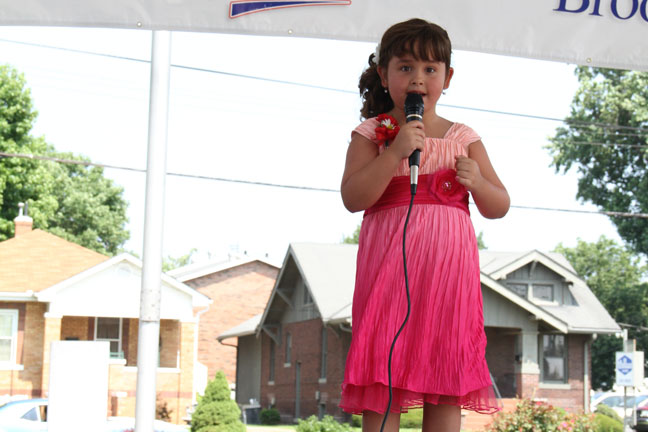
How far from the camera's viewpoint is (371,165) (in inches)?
103

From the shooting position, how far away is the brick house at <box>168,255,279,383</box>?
171ft

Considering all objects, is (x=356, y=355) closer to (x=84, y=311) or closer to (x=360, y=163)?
(x=360, y=163)

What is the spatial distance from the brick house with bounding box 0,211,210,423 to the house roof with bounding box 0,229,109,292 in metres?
0.03

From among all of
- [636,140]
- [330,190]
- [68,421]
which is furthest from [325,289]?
[68,421]

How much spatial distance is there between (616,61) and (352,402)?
5.55ft

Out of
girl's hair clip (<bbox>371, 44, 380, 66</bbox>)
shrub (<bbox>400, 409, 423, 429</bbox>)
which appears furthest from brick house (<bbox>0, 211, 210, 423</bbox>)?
girl's hair clip (<bbox>371, 44, 380, 66</bbox>)

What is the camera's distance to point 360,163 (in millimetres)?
2738

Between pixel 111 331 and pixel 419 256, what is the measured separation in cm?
3129

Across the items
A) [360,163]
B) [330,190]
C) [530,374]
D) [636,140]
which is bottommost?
[530,374]

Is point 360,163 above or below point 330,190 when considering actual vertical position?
below

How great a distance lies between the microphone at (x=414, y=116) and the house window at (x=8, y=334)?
2997cm

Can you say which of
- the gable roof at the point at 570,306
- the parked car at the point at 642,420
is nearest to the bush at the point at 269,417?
the gable roof at the point at 570,306

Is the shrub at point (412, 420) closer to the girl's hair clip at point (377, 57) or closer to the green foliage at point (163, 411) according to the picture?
the green foliage at point (163, 411)

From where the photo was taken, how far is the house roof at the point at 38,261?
30859 mm
